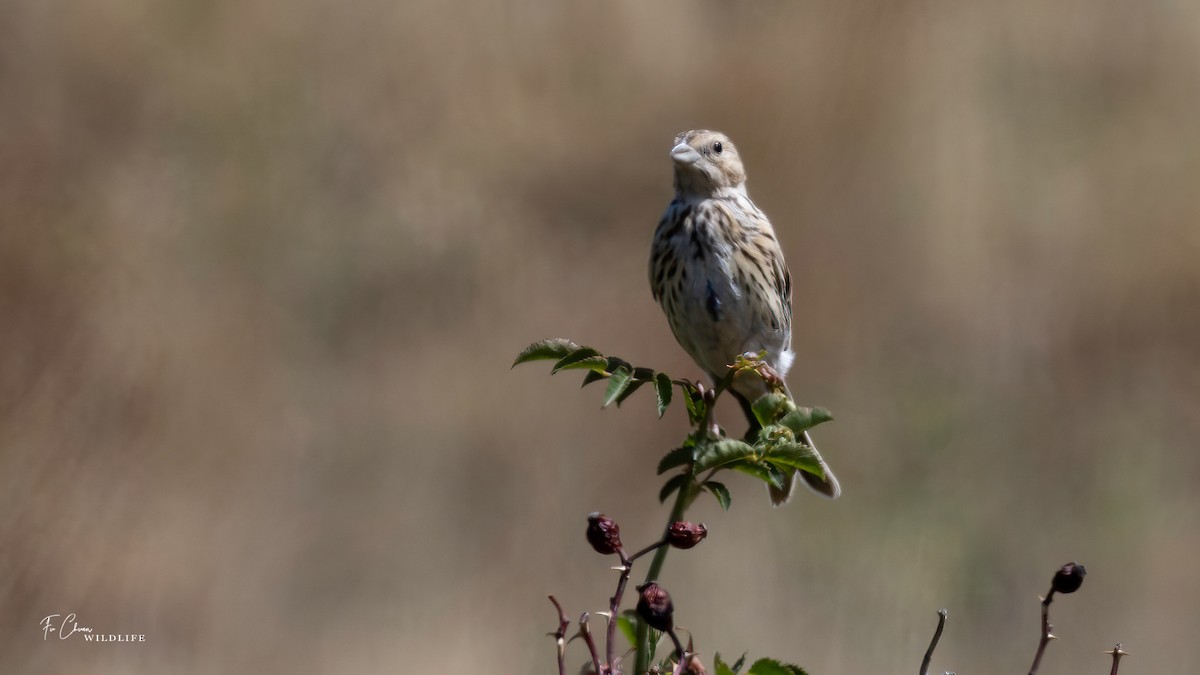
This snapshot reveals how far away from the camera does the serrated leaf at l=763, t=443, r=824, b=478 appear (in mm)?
2084

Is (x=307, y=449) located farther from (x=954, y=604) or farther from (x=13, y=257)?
(x=954, y=604)

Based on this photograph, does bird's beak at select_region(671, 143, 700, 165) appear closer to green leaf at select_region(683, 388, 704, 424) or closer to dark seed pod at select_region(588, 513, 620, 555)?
green leaf at select_region(683, 388, 704, 424)

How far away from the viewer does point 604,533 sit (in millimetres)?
1963

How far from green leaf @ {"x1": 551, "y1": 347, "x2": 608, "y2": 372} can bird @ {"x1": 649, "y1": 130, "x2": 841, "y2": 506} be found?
6.67 ft

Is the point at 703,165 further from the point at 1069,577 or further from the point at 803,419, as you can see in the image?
the point at 1069,577

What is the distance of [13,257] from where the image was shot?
6754mm

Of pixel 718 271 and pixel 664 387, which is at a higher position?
pixel 718 271

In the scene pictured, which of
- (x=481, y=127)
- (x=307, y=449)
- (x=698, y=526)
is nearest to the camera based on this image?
(x=698, y=526)

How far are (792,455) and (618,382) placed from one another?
302 mm

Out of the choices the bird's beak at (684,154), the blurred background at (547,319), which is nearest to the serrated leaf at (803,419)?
the bird's beak at (684,154)

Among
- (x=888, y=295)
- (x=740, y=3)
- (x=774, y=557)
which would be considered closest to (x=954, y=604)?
(x=774, y=557)

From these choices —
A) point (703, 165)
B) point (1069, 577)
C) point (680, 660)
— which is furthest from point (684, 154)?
point (680, 660)

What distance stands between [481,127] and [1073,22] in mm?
3733

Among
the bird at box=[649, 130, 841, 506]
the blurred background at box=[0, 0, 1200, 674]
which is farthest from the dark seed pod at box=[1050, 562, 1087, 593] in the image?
the blurred background at box=[0, 0, 1200, 674]
